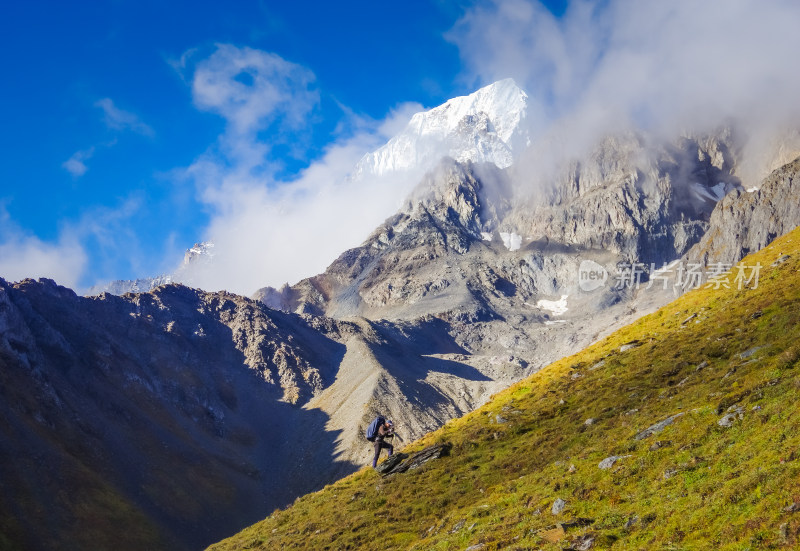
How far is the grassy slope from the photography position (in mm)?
17047

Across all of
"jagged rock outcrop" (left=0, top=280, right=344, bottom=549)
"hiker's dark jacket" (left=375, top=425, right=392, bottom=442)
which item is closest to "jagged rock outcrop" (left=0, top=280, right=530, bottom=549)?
"jagged rock outcrop" (left=0, top=280, right=344, bottom=549)

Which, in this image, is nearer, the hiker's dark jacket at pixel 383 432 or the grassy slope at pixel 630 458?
the grassy slope at pixel 630 458

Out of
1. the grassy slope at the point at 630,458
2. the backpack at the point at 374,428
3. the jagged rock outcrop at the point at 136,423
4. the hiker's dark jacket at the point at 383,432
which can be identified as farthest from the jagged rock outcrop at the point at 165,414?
the hiker's dark jacket at the point at 383,432

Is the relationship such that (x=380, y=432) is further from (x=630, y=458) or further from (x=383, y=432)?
(x=630, y=458)

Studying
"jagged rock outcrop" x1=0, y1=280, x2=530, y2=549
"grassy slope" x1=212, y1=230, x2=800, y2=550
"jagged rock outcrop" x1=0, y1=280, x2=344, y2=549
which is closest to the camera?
"grassy slope" x1=212, y1=230, x2=800, y2=550

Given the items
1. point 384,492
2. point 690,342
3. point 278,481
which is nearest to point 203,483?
point 278,481

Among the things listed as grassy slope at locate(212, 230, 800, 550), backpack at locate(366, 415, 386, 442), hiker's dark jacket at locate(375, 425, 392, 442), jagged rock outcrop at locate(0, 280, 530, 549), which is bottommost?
grassy slope at locate(212, 230, 800, 550)

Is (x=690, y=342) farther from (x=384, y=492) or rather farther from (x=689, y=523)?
(x=689, y=523)

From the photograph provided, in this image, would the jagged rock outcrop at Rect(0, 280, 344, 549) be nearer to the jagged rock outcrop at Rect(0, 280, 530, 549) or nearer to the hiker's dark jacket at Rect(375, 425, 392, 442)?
the jagged rock outcrop at Rect(0, 280, 530, 549)

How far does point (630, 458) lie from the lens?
2367cm

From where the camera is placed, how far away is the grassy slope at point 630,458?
17047 millimetres

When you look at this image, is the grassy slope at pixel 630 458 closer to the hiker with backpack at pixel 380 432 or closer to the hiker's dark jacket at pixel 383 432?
the hiker with backpack at pixel 380 432

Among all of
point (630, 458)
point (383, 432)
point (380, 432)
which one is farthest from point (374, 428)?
point (630, 458)

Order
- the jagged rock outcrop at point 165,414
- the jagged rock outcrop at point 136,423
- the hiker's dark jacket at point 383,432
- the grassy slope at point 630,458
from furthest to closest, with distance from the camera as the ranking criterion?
the jagged rock outcrop at point 165,414 → the jagged rock outcrop at point 136,423 → the hiker's dark jacket at point 383,432 → the grassy slope at point 630,458
